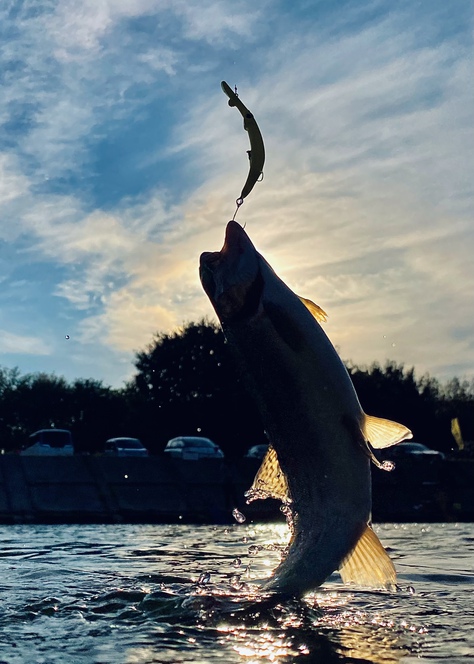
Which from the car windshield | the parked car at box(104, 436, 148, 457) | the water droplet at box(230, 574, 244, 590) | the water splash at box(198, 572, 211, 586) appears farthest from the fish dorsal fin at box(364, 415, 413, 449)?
the parked car at box(104, 436, 148, 457)

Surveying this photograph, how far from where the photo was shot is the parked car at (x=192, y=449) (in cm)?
3234

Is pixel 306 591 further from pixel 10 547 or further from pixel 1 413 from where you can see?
pixel 1 413

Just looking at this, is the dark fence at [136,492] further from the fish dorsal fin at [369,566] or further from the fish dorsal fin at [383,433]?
the fish dorsal fin at [383,433]

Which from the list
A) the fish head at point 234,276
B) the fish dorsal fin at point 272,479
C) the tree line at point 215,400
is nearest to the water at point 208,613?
the fish dorsal fin at point 272,479

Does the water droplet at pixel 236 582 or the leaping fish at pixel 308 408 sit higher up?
the leaping fish at pixel 308 408

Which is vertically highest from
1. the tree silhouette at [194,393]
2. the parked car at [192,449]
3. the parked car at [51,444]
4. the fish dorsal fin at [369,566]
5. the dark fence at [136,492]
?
the tree silhouette at [194,393]

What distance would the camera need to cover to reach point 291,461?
4.87 meters

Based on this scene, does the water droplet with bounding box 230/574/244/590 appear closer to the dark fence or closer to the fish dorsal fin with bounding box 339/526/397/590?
the fish dorsal fin with bounding box 339/526/397/590

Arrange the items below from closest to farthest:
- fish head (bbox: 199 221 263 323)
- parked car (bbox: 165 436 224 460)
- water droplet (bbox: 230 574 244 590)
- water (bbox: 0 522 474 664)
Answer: water (bbox: 0 522 474 664)
fish head (bbox: 199 221 263 323)
water droplet (bbox: 230 574 244 590)
parked car (bbox: 165 436 224 460)

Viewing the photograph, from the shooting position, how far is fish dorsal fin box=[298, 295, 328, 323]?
4797 mm

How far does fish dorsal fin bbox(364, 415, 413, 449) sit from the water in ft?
3.45

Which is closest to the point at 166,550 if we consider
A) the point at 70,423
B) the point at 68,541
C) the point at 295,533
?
the point at 68,541

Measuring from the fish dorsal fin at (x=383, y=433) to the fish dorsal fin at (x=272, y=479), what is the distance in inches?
23.1

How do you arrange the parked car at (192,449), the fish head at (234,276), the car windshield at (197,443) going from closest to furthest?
the fish head at (234,276), the parked car at (192,449), the car windshield at (197,443)
